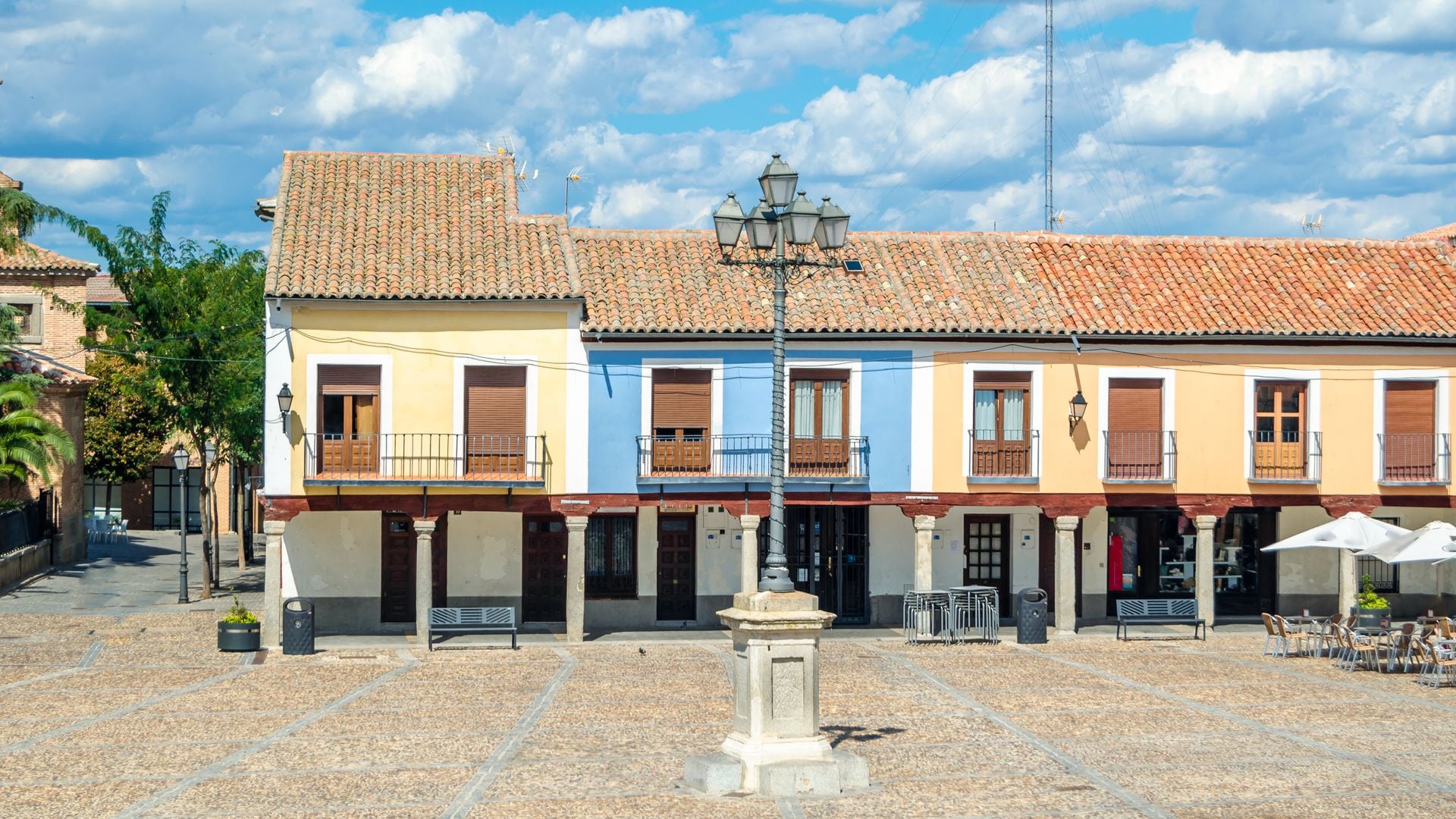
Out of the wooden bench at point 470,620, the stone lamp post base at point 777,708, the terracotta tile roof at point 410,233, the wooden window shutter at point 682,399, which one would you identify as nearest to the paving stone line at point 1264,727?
the stone lamp post base at point 777,708

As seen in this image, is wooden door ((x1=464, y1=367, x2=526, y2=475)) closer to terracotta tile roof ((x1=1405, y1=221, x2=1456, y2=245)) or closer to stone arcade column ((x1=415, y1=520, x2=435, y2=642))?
stone arcade column ((x1=415, y1=520, x2=435, y2=642))

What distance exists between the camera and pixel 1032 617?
90.6 ft

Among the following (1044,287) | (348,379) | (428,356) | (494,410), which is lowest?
(494,410)

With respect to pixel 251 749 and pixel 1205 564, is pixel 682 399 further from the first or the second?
pixel 251 749

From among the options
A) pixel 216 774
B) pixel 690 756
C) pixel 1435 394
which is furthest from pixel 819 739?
pixel 1435 394

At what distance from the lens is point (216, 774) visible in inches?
636

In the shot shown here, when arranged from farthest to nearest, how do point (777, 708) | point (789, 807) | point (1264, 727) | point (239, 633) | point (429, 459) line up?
point (429, 459) < point (239, 633) < point (1264, 727) < point (777, 708) < point (789, 807)

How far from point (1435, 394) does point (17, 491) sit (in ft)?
99.8

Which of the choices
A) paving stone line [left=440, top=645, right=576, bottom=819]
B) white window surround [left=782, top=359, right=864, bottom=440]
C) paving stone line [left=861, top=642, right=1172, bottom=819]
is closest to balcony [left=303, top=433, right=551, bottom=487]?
paving stone line [left=440, top=645, right=576, bottom=819]

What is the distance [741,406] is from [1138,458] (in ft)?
23.0

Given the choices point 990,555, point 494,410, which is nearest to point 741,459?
point 494,410

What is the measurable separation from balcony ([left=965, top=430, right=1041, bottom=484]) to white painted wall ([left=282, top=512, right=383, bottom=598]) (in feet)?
34.6

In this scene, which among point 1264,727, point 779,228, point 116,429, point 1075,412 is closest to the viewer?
point 779,228

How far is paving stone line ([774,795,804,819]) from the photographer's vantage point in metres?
14.4
